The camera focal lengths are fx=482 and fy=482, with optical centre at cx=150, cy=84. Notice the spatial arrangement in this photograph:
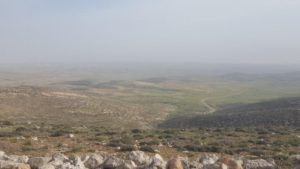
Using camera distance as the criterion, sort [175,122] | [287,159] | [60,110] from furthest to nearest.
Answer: [60,110] → [175,122] → [287,159]

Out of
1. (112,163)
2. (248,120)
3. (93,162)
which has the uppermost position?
(112,163)

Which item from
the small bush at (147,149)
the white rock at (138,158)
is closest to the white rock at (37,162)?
the white rock at (138,158)

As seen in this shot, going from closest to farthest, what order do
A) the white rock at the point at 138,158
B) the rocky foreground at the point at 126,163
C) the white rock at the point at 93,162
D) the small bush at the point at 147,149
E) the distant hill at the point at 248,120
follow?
the rocky foreground at the point at 126,163, the white rock at the point at 93,162, the white rock at the point at 138,158, the small bush at the point at 147,149, the distant hill at the point at 248,120

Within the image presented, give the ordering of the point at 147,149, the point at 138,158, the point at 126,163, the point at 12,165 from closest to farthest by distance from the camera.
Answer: the point at 12,165
the point at 126,163
the point at 138,158
the point at 147,149

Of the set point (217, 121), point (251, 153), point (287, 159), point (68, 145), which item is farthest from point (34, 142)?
point (217, 121)

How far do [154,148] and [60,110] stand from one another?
44865 mm

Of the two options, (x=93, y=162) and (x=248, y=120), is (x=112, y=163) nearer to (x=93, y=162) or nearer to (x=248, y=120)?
(x=93, y=162)

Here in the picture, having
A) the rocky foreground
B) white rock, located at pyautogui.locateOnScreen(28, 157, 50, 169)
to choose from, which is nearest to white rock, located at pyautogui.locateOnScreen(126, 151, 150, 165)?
the rocky foreground

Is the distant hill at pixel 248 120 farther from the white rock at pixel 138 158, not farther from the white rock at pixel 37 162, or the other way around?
the white rock at pixel 37 162

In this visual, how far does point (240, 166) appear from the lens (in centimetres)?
1513

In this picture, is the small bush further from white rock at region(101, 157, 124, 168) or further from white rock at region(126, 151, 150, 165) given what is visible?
white rock at region(101, 157, 124, 168)

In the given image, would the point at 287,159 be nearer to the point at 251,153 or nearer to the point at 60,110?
the point at 251,153

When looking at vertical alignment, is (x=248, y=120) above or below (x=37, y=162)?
below

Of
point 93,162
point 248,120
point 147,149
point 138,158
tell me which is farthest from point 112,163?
point 248,120
